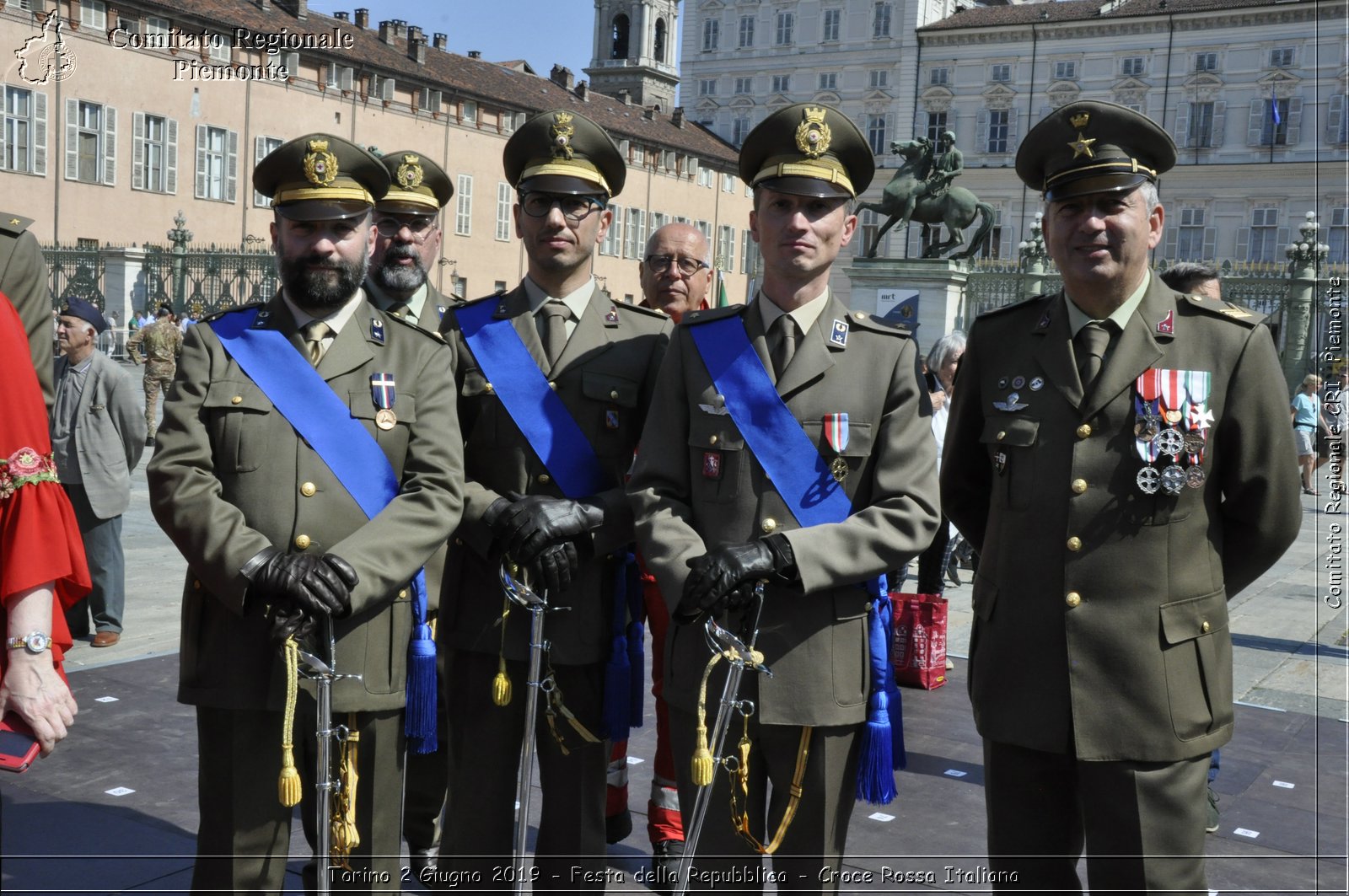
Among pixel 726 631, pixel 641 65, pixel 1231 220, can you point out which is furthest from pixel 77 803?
pixel 641 65

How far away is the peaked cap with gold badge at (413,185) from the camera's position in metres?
4.97

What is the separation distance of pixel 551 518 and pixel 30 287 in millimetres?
1338

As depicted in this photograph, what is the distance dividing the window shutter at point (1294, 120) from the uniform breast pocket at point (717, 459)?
5651 cm

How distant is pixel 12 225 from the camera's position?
288 cm

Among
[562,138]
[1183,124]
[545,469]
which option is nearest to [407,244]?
[562,138]

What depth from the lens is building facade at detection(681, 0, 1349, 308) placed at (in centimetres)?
5247

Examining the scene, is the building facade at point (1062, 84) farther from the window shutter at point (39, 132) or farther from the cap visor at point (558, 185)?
the cap visor at point (558, 185)

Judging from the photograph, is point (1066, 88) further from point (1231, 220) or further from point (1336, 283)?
point (1336, 283)

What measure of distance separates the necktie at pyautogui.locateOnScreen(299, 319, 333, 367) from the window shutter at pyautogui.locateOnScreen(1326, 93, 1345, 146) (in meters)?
56.2

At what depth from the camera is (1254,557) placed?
3184 mm

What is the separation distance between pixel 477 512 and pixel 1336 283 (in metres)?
3.34

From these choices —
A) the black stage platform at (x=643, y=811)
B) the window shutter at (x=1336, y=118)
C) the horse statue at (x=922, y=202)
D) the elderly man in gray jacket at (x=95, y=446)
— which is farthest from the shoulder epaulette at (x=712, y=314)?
the window shutter at (x=1336, y=118)

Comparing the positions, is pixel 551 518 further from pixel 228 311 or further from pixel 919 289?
pixel 919 289

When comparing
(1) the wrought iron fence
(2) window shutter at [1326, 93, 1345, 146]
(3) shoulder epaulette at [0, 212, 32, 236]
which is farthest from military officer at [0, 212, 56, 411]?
(2) window shutter at [1326, 93, 1345, 146]
